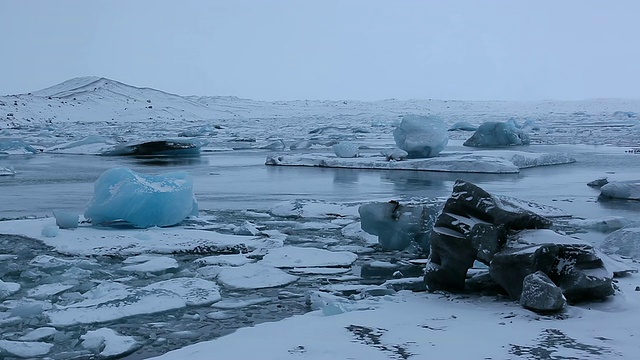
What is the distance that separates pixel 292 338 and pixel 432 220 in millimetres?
2514

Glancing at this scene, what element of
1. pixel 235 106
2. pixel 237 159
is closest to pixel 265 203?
pixel 237 159

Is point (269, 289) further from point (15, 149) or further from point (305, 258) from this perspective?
point (15, 149)

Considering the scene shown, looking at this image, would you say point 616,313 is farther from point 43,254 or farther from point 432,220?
point 43,254

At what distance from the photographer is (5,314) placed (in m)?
3.95

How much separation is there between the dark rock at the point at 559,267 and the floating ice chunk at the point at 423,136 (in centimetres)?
1001

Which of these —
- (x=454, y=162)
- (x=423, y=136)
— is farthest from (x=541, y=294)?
(x=423, y=136)

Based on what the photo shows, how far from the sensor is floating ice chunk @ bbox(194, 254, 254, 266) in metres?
5.28

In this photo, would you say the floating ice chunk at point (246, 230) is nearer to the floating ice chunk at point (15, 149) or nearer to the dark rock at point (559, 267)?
the dark rock at point (559, 267)

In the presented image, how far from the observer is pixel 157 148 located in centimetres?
1941

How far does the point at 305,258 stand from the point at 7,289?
82.0 inches

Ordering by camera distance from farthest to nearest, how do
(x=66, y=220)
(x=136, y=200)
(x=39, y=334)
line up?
(x=136, y=200) < (x=66, y=220) < (x=39, y=334)

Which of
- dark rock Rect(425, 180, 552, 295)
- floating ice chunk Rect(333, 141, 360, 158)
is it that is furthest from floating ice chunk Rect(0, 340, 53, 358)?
floating ice chunk Rect(333, 141, 360, 158)

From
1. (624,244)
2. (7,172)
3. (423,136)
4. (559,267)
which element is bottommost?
(7,172)

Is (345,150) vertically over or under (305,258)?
over
